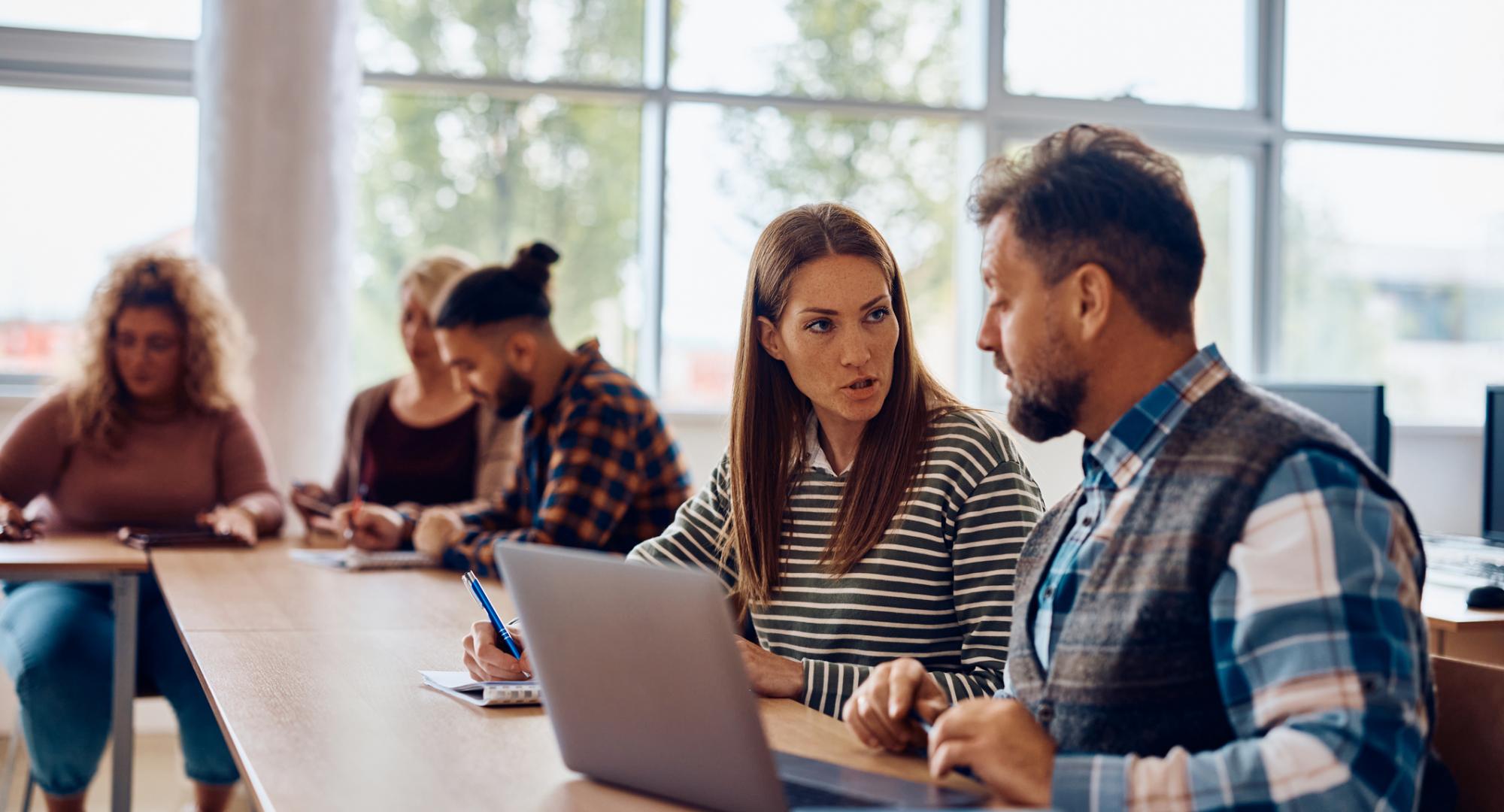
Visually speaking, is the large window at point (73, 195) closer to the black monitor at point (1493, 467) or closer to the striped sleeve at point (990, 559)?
the striped sleeve at point (990, 559)

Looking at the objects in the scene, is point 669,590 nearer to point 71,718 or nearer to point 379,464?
point 71,718

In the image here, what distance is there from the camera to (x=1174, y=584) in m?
0.99

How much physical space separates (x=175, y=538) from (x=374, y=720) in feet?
5.66

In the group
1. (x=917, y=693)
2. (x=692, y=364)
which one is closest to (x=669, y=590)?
(x=917, y=693)

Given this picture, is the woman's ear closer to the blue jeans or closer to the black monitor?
the blue jeans

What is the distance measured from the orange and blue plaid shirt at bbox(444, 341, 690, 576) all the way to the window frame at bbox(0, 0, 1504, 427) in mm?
2018

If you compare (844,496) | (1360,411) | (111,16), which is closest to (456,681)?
(844,496)

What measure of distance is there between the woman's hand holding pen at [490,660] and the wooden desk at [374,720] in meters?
0.06

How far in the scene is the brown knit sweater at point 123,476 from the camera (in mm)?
3107

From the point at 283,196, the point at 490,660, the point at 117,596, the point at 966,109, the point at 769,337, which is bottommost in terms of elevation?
the point at 117,596

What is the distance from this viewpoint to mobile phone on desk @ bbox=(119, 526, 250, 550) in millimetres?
2822

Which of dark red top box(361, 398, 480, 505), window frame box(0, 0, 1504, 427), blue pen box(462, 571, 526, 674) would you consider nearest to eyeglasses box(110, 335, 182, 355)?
dark red top box(361, 398, 480, 505)

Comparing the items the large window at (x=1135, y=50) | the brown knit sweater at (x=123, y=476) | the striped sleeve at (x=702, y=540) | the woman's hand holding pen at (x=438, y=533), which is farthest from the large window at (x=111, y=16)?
the striped sleeve at (x=702, y=540)

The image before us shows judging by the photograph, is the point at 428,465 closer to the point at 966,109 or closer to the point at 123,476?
the point at 123,476
